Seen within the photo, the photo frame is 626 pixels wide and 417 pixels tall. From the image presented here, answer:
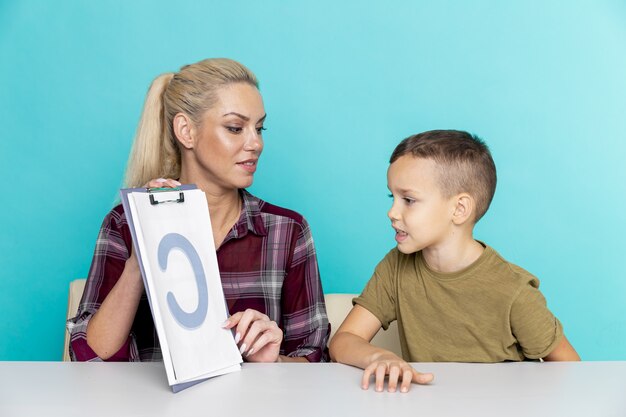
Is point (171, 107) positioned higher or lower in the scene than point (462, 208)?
higher

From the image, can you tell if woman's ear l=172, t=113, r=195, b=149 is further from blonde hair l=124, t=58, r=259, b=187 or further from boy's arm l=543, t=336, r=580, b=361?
boy's arm l=543, t=336, r=580, b=361

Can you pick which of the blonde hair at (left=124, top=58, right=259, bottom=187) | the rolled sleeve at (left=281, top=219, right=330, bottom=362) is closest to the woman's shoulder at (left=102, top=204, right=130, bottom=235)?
the blonde hair at (left=124, top=58, right=259, bottom=187)

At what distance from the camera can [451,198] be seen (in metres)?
1.74

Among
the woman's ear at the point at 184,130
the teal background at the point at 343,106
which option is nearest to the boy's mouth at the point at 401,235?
the woman's ear at the point at 184,130

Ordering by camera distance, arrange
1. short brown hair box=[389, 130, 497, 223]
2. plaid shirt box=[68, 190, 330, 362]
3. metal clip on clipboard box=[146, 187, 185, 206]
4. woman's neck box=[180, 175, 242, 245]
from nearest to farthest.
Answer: metal clip on clipboard box=[146, 187, 185, 206] < short brown hair box=[389, 130, 497, 223] < plaid shirt box=[68, 190, 330, 362] < woman's neck box=[180, 175, 242, 245]

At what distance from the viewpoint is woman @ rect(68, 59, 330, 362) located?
188cm

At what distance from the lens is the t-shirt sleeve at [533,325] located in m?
1.61

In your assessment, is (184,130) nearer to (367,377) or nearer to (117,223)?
(117,223)

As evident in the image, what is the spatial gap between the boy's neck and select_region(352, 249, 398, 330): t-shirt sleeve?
0.11 meters

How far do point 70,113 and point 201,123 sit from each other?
113 centimetres

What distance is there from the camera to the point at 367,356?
55.6 inches

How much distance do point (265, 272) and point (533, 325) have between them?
660 millimetres

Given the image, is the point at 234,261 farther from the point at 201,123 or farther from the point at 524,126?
the point at 524,126

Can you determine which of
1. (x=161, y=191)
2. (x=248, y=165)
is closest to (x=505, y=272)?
(x=248, y=165)
